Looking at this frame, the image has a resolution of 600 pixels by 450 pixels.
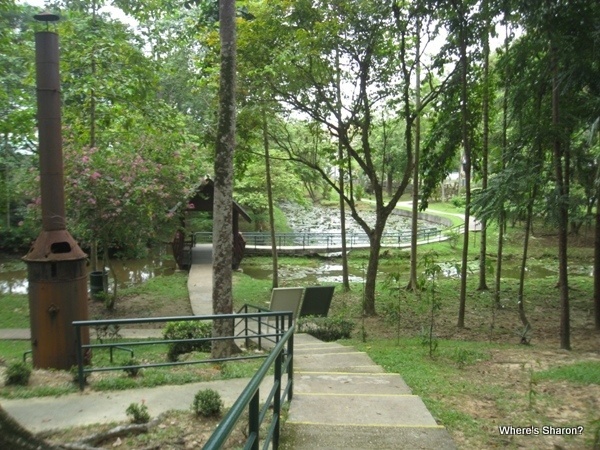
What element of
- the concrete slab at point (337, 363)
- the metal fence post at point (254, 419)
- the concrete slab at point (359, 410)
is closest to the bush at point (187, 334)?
the concrete slab at point (337, 363)

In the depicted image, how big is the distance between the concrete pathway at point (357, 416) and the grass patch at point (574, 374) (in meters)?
2.47

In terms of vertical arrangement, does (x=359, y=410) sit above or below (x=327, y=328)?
above

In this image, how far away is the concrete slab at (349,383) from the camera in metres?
5.46

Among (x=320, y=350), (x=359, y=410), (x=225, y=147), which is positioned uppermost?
(x=225, y=147)

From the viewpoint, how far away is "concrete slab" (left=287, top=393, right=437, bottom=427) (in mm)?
4219

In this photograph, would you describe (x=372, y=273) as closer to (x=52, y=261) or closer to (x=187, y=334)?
(x=187, y=334)

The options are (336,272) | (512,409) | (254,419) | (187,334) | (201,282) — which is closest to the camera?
(254,419)

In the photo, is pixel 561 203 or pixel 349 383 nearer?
pixel 349 383

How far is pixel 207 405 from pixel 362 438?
1.52 meters

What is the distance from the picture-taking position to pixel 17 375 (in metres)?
5.73

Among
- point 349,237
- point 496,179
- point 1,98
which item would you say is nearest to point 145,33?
A: point 1,98

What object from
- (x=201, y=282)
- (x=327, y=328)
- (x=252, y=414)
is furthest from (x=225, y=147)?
(x=201, y=282)

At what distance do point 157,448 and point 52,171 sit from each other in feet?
16.7

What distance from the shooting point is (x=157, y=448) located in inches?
153
